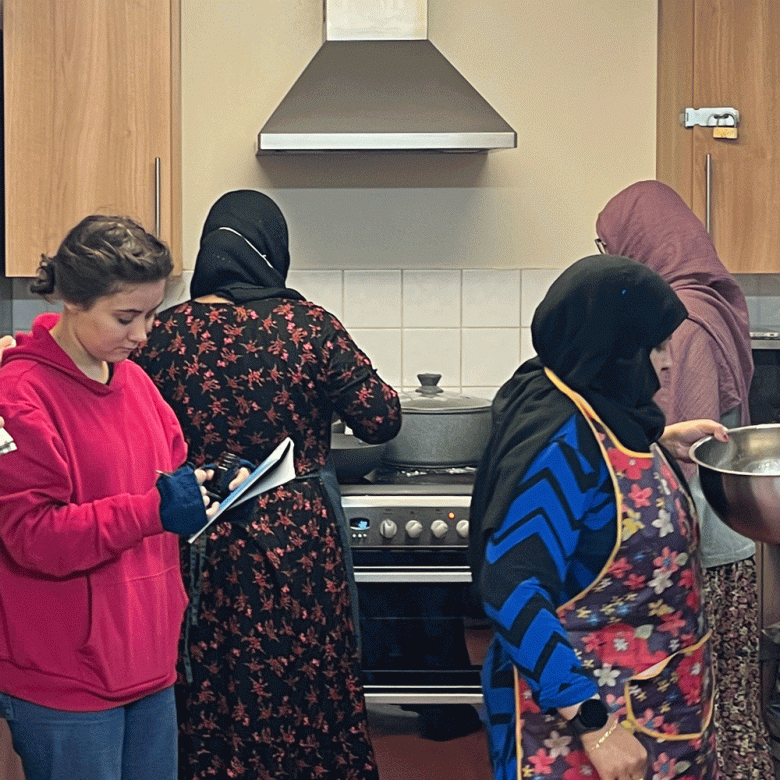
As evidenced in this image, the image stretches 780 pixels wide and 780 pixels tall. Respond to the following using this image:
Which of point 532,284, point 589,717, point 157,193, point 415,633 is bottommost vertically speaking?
point 415,633

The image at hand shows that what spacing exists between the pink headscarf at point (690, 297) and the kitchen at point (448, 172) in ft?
1.71

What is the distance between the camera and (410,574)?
8.96 ft

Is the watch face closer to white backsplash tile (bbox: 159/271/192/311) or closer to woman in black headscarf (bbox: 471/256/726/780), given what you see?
woman in black headscarf (bbox: 471/256/726/780)

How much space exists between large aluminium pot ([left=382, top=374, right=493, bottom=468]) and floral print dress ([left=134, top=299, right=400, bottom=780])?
457 mm

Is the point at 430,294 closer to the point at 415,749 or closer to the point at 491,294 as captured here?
the point at 491,294

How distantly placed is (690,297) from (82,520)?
4.85ft

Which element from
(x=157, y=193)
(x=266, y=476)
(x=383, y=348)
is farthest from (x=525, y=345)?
(x=266, y=476)

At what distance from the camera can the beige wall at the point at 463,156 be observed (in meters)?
3.36

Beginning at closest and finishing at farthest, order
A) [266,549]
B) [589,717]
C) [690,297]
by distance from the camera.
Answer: [589,717] → [266,549] → [690,297]

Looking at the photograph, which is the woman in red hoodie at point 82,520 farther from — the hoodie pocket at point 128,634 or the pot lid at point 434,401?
the pot lid at point 434,401

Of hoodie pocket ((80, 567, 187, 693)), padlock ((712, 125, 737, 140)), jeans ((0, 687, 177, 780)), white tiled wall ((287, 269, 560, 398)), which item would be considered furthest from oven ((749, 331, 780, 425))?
jeans ((0, 687, 177, 780))

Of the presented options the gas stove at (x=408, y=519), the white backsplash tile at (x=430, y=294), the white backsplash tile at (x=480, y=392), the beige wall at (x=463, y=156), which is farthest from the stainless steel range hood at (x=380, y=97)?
the gas stove at (x=408, y=519)

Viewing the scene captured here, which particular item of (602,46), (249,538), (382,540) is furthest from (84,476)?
(602,46)

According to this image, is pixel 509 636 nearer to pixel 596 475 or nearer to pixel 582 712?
pixel 582 712
